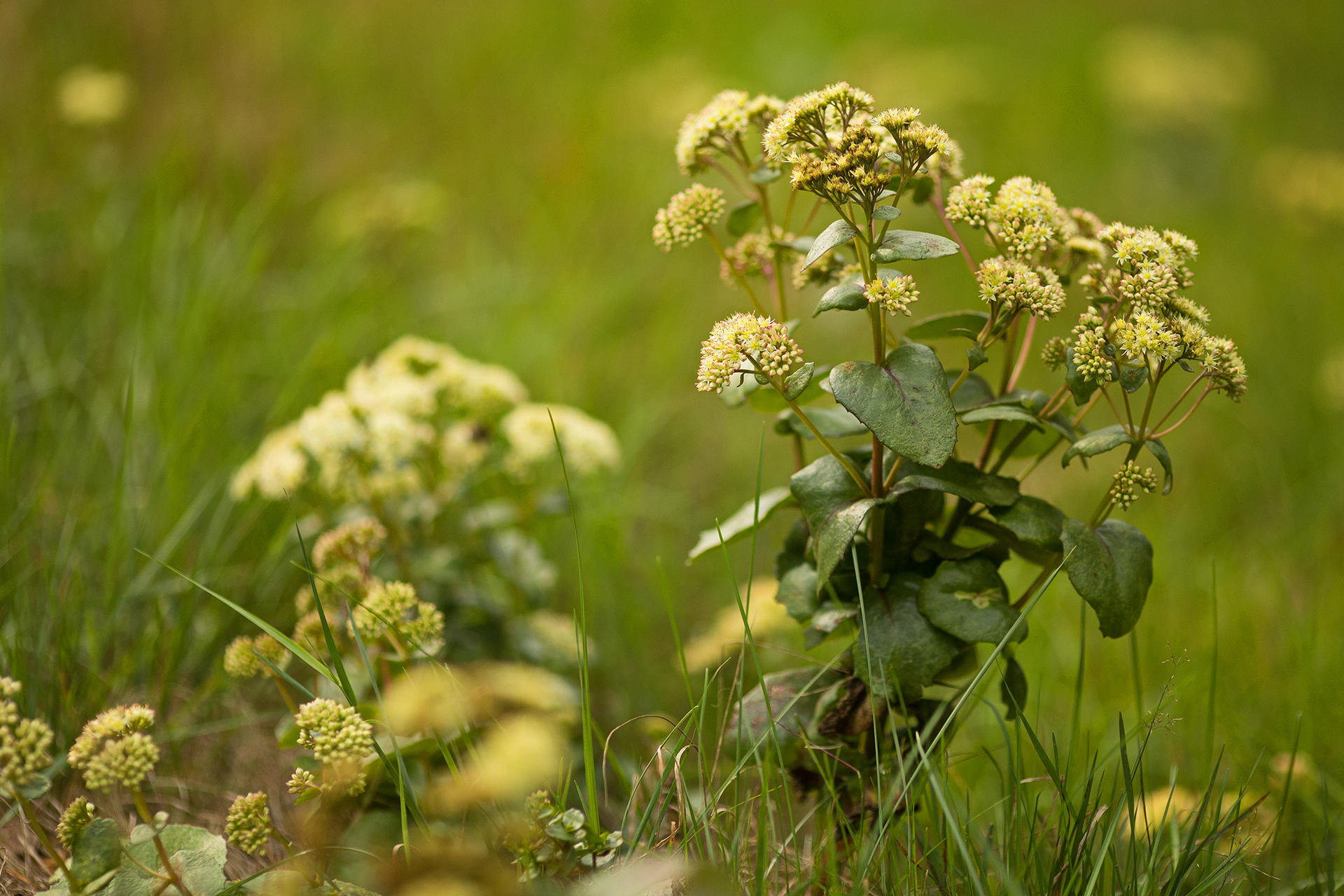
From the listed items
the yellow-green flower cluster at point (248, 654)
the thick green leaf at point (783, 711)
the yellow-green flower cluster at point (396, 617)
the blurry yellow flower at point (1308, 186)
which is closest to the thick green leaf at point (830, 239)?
the thick green leaf at point (783, 711)

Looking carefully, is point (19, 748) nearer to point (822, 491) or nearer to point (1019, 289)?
point (822, 491)

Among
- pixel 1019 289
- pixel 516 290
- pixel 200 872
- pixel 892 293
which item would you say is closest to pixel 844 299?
pixel 892 293

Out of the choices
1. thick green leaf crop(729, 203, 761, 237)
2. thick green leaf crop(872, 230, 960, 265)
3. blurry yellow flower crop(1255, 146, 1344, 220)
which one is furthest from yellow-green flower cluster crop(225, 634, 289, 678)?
blurry yellow flower crop(1255, 146, 1344, 220)

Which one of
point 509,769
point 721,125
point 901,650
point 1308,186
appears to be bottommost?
point 509,769

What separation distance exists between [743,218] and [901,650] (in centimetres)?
64

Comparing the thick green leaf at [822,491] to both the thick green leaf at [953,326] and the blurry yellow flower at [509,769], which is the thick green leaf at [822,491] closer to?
the thick green leaf at [953,326]

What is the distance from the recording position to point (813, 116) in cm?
113

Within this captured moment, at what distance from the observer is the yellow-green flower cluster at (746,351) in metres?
1.09

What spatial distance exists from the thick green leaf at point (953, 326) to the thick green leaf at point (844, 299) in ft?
0.58

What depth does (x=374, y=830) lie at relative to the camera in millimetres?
1374

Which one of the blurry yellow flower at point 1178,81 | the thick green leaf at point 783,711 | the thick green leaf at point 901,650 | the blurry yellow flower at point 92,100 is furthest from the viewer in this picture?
the blurry yellow flower at point 1178,81

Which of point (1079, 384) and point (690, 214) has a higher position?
point (690, 214)

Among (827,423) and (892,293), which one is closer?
(892,293)

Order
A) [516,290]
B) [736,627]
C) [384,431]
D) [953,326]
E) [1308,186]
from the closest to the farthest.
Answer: [953,326] → [384,431] → [736,627] → [516,290] → [1308,186]
